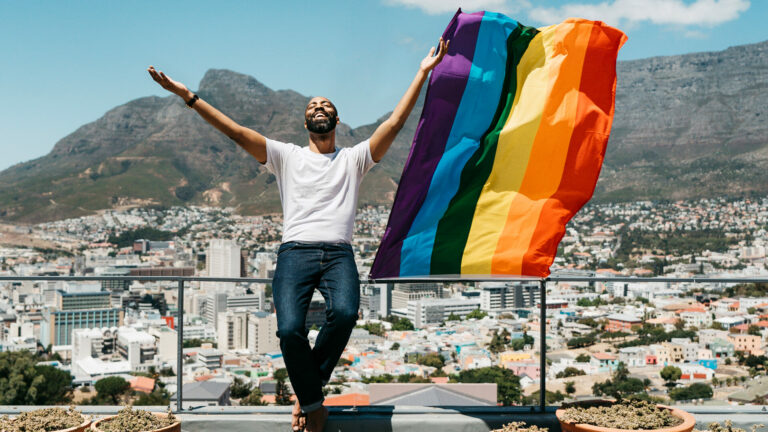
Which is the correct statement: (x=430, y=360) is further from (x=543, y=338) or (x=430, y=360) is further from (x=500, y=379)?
(x=543, y=338)

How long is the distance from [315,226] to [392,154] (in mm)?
125945

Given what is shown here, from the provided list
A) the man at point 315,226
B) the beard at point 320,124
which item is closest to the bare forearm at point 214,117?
the man at point 315,226

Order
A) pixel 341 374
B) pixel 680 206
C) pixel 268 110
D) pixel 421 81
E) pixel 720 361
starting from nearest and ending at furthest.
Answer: pixel 421 81 < pixel 341 374 < pixel 720 361 < pixel 680 206 < pixel 268 110

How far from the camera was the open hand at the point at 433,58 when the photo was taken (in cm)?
335

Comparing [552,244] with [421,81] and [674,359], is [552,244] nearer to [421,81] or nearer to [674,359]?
[421,81]

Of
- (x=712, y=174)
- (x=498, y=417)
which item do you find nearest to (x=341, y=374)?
(x=498, y=417)

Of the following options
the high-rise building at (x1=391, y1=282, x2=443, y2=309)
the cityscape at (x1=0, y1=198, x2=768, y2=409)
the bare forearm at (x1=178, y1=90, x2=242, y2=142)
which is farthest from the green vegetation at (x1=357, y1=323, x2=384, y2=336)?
the bare forearm at (x1=178, y1=90, x2=242, y2=142)

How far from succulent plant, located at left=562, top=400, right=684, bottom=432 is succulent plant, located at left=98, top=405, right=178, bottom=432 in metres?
1.82

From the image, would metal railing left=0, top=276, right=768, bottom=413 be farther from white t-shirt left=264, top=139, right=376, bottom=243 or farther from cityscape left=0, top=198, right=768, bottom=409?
white t-shirt left=264, top=139, right=376, bottom=243

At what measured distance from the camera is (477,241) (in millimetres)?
3570

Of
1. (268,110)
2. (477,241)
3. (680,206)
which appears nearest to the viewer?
(477,241)

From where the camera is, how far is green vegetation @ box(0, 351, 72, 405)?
4.37m

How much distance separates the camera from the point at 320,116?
3.25 metres

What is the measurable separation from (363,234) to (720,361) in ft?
287
